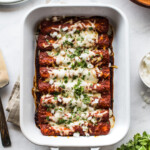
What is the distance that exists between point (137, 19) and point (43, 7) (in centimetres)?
89

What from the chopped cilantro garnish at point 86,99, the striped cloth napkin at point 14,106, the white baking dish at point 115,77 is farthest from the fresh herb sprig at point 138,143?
the striped cloth napkin at point 14,106

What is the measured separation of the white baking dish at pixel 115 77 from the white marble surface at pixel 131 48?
201 millimetres

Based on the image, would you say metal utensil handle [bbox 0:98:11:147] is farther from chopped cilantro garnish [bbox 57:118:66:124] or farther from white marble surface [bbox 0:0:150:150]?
chopped cilantro garnish [bbox 57:118:66:124]

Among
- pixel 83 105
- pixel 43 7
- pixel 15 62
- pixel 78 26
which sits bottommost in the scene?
pixel 83 105

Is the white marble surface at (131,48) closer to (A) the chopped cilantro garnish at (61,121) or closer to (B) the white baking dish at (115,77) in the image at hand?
(B) the white baking dish at (115,77)

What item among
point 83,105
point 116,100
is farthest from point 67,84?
point 116,100

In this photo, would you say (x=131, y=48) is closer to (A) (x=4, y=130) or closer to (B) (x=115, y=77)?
(B) (x=115, y=77)

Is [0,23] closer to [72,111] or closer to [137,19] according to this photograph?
[72,111]

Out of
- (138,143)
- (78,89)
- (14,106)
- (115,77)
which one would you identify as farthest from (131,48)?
(14,106)

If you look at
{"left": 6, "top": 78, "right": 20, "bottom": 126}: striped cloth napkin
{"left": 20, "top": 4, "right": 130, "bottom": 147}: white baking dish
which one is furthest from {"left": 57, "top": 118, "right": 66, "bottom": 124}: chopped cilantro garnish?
{"left": 6, "top": 78, "right": 20, "bottom": 126}: striped cloth napkin

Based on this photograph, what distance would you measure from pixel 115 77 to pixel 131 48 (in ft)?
1.07

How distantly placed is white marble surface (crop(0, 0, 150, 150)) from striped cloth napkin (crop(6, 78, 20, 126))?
0.22 feet

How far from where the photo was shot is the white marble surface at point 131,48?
2604 mm

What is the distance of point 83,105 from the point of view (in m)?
2.45
